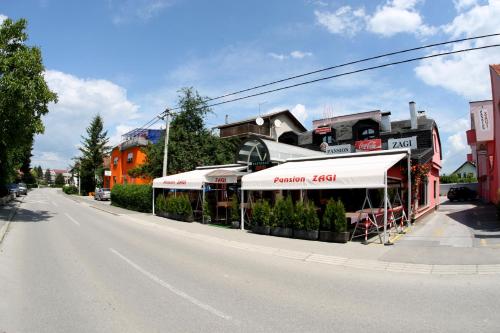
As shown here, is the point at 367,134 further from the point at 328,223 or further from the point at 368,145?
the point at 328,223

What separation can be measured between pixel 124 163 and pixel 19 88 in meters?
34.6

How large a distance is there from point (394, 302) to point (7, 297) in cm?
674

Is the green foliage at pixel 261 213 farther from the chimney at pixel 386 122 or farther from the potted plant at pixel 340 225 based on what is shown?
the chimney at pixel 386 122

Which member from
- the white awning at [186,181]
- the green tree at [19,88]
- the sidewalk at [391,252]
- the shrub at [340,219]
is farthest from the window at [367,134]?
the green tree at [19,88]

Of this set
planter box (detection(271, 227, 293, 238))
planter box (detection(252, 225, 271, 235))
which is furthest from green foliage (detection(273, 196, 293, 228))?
planter box (detection(252, 225, 271, 235))

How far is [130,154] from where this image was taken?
159 ft

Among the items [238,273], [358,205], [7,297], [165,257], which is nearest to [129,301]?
[7,297]

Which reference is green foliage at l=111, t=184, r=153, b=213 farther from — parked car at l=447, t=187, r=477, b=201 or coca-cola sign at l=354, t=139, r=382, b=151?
parked car at l=447, t=187, r=477, b=201

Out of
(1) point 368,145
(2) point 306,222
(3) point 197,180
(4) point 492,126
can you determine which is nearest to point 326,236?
(2) point 306,222

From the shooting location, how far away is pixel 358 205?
17.5 meters

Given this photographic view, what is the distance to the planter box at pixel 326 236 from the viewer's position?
42.0 feet

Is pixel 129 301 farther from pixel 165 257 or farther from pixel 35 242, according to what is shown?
pixel 35 242

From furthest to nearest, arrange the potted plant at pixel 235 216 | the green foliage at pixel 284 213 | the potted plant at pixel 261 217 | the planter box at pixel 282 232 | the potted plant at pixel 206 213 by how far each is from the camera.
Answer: the potted plant at pixel 206 213 < the potted plant at pixel 235 216 < the potted plant at pixel 261 217 < the green foliage at pixel 284 213 < the planter box at pixel 282 232

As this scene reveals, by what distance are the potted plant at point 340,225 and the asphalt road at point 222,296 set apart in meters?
3.07
